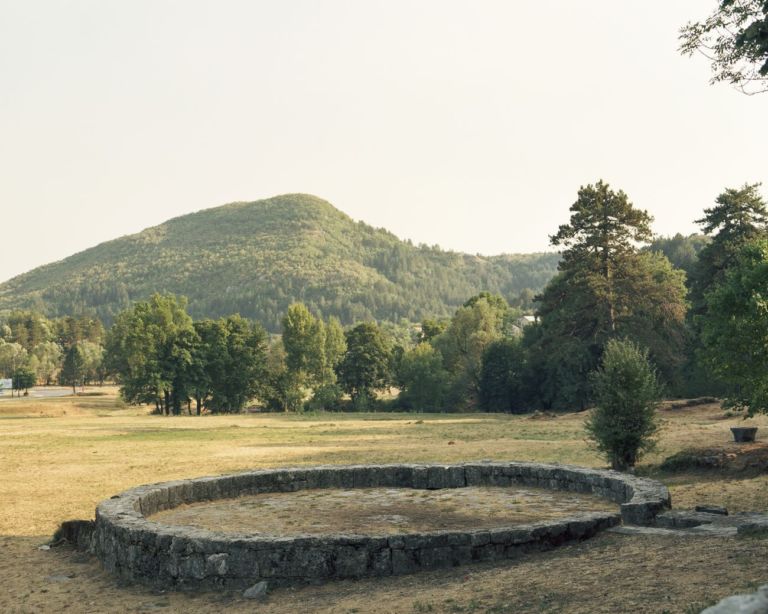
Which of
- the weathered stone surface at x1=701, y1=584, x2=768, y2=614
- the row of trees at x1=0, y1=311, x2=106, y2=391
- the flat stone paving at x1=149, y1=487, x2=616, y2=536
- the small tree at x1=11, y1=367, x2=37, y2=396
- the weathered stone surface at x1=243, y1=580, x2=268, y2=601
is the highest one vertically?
the row of trees at x1=0, y1=311, x2=106, y2=391

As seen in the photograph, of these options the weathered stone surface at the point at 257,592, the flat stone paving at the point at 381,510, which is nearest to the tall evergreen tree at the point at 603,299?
the flat stone paving at the point at 381,510

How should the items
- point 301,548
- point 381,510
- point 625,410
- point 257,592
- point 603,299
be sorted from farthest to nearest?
point 603,299 < point 625,410 < point 381,510 < point 301,548 < point 257,592

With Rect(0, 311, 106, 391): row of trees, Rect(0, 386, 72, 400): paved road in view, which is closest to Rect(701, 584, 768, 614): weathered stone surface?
Rect(0, 386, 72, 400): paved road

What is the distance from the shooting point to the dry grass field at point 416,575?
9312mm

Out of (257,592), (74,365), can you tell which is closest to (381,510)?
(257,592)

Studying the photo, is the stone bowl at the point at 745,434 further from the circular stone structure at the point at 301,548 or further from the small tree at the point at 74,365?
the small tree at the point at 74,365

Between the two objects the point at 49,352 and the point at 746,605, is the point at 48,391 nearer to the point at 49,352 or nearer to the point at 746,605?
the point at 49,352

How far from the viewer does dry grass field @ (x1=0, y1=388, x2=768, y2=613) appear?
30.6ft

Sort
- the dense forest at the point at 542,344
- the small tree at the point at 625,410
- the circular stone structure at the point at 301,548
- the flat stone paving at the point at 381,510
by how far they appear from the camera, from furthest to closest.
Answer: the dense forest at the point at 542,344 < the small tree at the point at 625,410 < the flat stone paving at the point at 381,510 < the circular stone structure at the point at 301,548

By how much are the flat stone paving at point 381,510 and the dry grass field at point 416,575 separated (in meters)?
2.28

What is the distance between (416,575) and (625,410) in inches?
436

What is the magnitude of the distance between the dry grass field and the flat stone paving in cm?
228

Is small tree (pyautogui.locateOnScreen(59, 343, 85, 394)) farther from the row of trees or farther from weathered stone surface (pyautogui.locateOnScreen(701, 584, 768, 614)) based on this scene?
weathered stone surface (pyautogui.locateOnScreen(701, 584, 768, 614))

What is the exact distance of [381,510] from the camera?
16.3m
